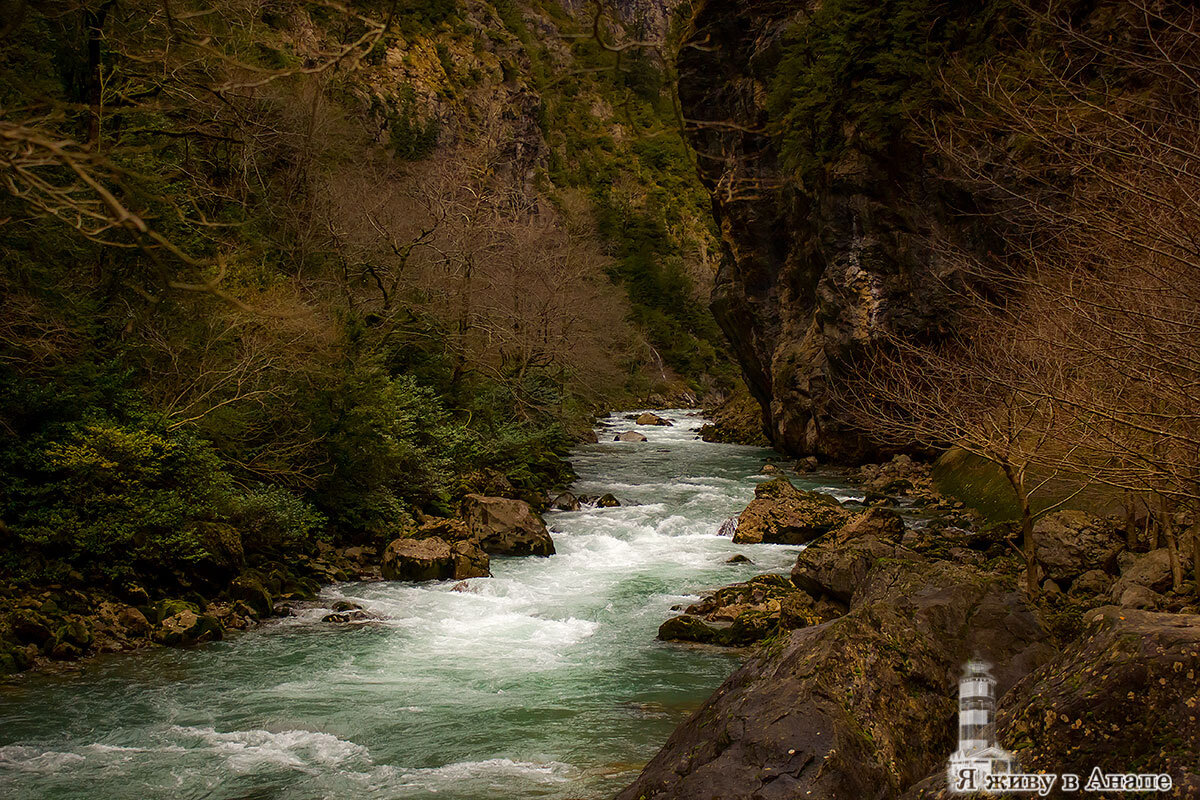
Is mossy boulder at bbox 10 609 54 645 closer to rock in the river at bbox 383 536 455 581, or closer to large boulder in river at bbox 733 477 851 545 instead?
rock in the river at bbox 383 536 455 581

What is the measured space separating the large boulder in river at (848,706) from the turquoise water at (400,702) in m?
2.12

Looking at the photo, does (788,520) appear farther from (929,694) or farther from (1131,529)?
(929,694)

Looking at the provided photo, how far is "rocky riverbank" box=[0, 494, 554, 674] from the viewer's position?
10.5 m

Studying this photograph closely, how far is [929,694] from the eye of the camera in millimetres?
5934

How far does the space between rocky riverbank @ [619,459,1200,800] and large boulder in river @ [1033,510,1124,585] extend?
147 centimetres

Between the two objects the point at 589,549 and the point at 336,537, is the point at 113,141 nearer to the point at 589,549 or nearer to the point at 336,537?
the point at 336,537

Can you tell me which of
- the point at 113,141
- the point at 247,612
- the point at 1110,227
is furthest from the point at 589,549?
the point at 1110,227

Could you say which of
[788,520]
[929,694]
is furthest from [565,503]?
[929,694]

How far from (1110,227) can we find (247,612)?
12.0m

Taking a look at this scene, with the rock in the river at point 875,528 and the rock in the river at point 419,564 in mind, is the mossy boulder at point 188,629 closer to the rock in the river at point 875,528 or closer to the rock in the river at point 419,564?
the rock in the river at point 419,564

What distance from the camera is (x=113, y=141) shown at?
13547 millimetres

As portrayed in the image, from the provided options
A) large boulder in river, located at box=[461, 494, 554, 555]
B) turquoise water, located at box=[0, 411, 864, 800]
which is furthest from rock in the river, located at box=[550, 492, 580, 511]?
turquoise water, located at box=[0, 411, 864, 800]

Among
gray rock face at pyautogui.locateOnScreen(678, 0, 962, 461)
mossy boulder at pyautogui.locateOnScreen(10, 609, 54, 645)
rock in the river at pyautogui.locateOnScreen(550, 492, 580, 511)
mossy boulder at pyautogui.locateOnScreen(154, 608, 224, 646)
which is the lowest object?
rock in the river at pyautogui.locateOnScreen(550, 492, 580, 511)

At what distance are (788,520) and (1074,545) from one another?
21.7 feet
